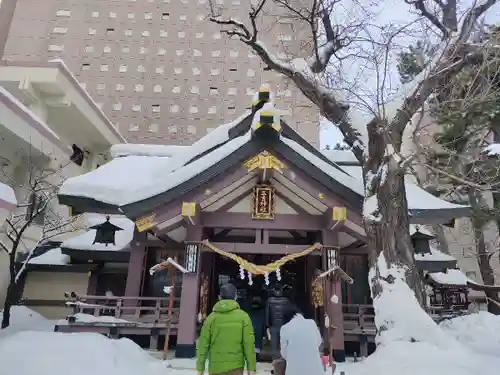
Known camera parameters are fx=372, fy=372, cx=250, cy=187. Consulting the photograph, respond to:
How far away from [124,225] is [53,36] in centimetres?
2595

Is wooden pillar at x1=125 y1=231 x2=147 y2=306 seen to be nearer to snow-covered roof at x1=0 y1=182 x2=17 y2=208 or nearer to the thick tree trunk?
snow-covered roof at x1=0 y1=182 x2=17 y2=208

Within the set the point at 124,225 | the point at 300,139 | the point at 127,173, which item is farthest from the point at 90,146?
the point at 300,139

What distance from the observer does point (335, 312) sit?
8.91 m

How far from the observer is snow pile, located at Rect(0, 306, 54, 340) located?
39.8 feet

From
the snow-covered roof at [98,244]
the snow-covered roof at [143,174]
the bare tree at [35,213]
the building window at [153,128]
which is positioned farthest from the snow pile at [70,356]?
the building window at [153,128]

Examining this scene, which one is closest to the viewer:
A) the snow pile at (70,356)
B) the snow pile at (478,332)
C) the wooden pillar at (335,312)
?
the snow pile at (70,356)

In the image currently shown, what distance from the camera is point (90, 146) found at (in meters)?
20.6

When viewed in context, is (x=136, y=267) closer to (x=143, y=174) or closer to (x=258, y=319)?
(x=143, y=174)

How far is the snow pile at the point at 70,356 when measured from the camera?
17.3 ft

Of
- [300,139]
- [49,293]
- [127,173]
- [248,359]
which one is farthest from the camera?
[49,293]

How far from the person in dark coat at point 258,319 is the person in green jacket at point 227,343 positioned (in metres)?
4.64

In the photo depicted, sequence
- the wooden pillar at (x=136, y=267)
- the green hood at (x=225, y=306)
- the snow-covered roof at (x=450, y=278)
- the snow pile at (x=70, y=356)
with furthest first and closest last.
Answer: the snow-covered roof at (x=450, y=278) → the wooden pillar at (x=136, y=267) → the snow pile at (x=70, y=356) → the green hood at (x=225, y=306)

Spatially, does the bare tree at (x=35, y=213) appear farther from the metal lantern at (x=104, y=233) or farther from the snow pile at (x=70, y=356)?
the snow pile at (x=70, y=356)

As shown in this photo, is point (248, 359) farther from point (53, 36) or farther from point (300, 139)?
point (53, 36)
